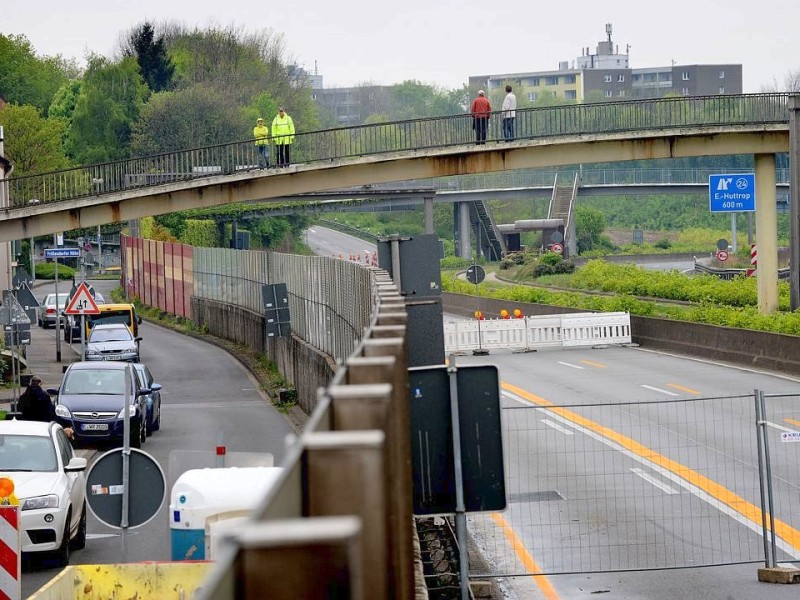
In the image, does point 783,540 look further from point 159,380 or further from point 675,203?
point 675,203

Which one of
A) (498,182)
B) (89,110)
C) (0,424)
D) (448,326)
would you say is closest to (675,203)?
(498,182)

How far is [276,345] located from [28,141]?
208 ft

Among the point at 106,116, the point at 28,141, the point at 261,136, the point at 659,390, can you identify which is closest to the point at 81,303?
the point at 261,136

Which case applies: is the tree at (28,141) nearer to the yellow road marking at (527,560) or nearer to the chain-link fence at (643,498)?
the chain-link fence at (643,498)

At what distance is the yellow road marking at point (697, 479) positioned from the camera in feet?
48.8

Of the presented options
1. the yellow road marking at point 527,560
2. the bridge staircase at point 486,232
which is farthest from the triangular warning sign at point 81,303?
the bridge staircase at point 486,232

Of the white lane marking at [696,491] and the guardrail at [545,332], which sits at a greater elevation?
the white lane marking at [696,491]

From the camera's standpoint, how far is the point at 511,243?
121 metres

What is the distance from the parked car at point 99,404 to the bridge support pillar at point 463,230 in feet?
289

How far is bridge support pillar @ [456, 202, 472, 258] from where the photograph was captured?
115 m

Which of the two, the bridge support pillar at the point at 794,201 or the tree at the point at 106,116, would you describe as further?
the tree at the point at 106,116

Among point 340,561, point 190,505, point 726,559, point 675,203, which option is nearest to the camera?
point 340,561

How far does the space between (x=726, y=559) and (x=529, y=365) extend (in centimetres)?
2436

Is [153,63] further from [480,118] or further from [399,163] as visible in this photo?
[399,163]
